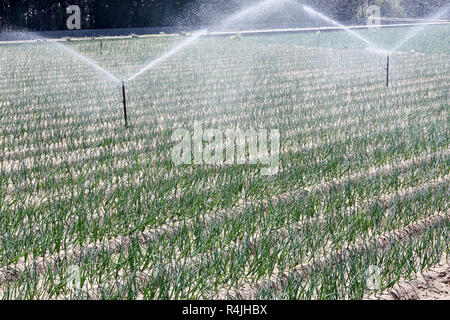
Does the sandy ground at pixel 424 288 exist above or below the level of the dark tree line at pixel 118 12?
below

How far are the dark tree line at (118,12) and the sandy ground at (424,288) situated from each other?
1244 inches

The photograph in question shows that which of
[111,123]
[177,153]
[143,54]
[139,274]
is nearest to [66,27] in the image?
[143,54]

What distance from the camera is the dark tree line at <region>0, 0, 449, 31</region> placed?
31.4 m

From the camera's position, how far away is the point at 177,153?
5668 millimetres

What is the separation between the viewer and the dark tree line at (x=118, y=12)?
1238 inches

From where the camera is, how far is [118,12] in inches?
1337

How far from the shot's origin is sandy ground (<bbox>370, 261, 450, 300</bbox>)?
117 inches

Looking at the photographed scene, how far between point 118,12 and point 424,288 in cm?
3309

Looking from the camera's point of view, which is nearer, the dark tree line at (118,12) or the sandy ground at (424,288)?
the sandy ground at (424,288)

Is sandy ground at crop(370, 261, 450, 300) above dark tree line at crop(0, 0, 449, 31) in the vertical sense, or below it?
below

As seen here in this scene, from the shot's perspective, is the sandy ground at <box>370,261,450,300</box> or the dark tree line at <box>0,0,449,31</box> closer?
the sandy ground at <box>370,261,450,300</box>

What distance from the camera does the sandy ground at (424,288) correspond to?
2979 millimetres

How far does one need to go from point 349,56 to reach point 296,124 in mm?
10074

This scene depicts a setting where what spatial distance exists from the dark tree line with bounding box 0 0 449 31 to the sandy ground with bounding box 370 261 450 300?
31608 mm
